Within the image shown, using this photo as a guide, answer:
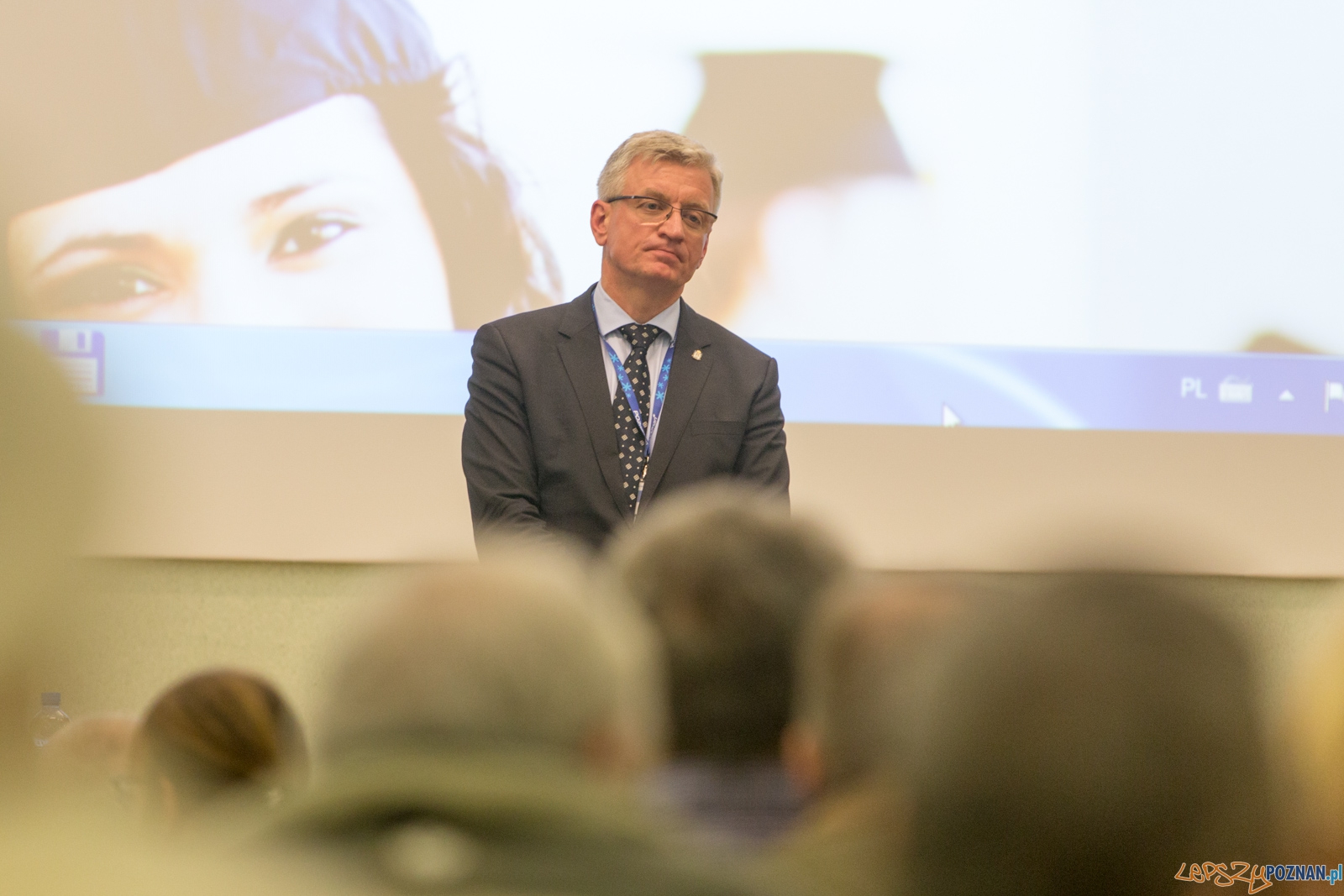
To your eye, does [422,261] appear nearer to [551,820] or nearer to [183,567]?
[183,567]

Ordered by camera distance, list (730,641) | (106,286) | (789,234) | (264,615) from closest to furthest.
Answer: (730,641)
(106,286)
(789,234)
(264,615)

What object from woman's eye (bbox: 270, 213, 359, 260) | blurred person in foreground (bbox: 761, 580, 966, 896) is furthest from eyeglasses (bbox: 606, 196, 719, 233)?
blurred person in foreground (bbox: 761, 580, 966, 896)

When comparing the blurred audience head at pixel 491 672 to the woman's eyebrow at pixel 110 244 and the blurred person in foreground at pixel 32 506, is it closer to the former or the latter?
the blurred person in foreground at pixel 32 506

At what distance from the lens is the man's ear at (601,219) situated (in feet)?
8.86

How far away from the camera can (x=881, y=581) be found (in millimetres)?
1118

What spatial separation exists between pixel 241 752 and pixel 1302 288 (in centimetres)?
324

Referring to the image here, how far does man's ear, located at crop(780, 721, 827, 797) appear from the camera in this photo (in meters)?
0.98

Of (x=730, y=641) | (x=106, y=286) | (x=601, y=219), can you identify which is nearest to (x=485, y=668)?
(x=730, y=641)

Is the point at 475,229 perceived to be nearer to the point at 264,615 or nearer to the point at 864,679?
the point at 264,615

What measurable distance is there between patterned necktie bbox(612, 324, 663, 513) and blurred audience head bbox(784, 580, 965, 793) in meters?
1.46

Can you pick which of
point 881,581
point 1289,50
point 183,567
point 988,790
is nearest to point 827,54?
point 1289,50

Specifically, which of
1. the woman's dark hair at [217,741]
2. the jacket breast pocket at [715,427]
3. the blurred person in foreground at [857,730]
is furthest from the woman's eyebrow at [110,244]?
the blurred person in foreground at [857,730]

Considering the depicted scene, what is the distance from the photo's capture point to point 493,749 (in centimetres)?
69

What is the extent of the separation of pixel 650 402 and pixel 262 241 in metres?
1.30
